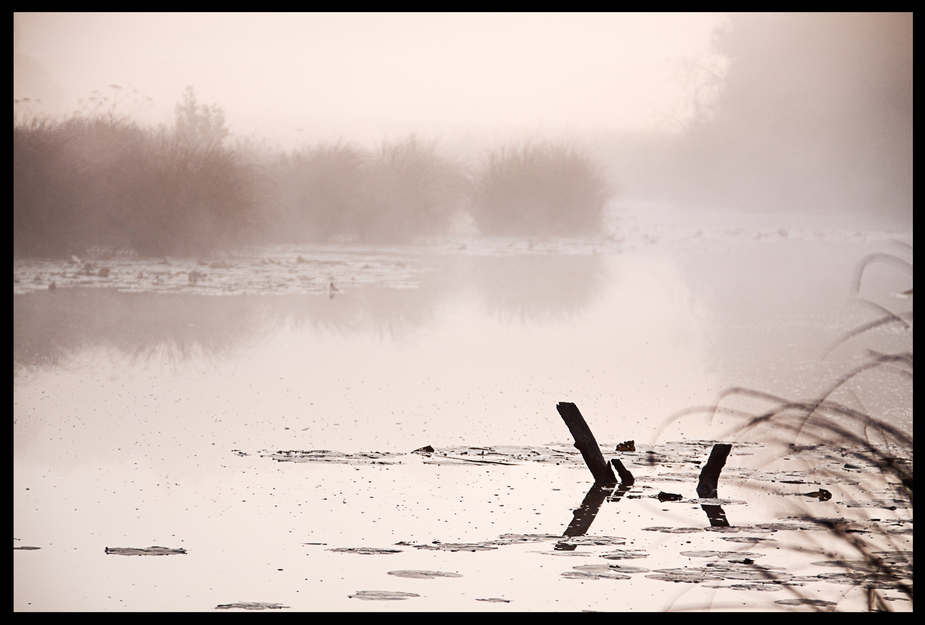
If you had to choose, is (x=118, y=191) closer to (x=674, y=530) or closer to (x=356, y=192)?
(x=356, y=192)

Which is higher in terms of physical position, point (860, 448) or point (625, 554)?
point (625, 554)

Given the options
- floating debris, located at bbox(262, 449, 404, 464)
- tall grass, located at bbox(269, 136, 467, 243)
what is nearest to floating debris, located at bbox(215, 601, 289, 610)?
floating debris, located at bbox(262, 449, 404, 464)

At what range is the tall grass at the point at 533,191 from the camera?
475 inches

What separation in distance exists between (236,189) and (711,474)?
6997mm

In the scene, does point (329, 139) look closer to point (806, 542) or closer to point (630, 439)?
point (630, 439)

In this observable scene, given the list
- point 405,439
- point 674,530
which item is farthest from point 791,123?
point 674,530

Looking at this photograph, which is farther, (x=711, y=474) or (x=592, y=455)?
(x=592, y=455)

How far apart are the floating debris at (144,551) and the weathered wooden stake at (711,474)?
131cm

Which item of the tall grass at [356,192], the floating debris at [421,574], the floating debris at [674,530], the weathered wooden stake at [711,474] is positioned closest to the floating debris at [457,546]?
the floating debris at [421,574]

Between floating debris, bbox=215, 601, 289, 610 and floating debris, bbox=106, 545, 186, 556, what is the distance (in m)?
0.36

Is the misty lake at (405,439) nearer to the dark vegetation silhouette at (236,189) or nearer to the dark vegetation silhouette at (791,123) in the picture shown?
the dark vegetation silhouette at (236,189)

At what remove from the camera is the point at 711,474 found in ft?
8.52

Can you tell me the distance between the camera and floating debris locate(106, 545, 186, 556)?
2291 mm
